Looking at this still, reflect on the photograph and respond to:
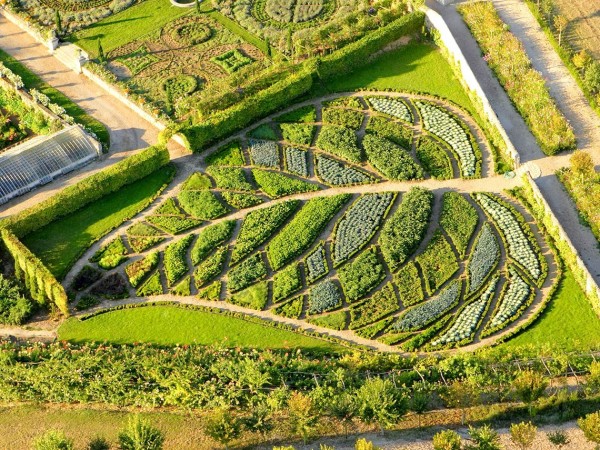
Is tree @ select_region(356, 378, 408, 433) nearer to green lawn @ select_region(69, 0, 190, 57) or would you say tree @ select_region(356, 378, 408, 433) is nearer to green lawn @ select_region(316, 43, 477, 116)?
green lawn @ select_region(316, 43, 477, 116)

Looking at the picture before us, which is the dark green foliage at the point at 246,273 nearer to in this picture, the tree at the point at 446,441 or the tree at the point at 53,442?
the tree at the point at 53,442

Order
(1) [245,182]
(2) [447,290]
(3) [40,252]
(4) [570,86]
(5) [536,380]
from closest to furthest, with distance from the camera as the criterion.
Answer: (5) [536,380] → (2) [447,290] → (3) [40,252] → (1) [245,182] → (4) [570,86]

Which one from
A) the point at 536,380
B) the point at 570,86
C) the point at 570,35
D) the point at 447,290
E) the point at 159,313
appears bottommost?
the point at 536,380

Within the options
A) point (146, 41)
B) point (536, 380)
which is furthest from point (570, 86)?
point (146, 41)

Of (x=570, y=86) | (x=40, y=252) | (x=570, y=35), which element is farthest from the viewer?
(x=570, y=35)

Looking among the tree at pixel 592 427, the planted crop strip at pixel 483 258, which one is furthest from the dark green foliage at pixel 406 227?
the tree at pixel 592 427

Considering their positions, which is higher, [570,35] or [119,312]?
[570,35]

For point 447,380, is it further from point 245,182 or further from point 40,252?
point 40,252

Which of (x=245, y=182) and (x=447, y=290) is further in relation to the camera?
(x=245, y=182)
